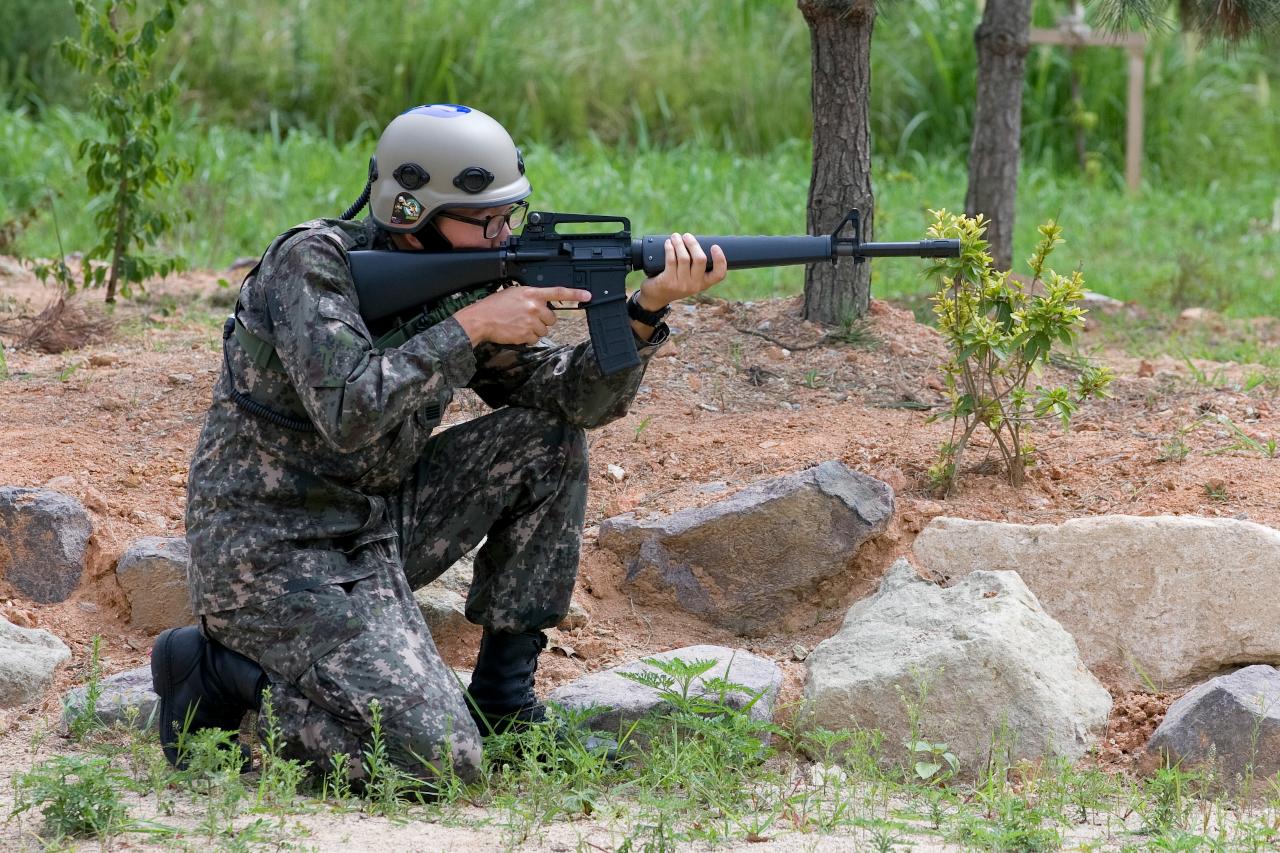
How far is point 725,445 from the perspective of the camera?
421cm

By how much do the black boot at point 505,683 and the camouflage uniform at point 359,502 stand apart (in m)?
0.04

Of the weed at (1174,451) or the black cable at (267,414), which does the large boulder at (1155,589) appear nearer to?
the weed at (1174,451)

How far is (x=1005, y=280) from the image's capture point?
3.70 m

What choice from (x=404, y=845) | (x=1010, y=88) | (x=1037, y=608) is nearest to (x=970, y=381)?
(x=1037, y=608)

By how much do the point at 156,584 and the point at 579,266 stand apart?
1333mm

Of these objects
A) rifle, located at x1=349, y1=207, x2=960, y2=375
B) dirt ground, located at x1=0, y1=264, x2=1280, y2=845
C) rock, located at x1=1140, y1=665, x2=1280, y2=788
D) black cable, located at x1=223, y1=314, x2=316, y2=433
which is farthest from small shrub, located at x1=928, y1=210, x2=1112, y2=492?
black cable, located at x1=223, y1=314, x2=316, y2=433

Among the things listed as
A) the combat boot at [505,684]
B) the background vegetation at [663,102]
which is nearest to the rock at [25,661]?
the combat boot at [505,684]

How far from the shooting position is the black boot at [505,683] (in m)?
3.15

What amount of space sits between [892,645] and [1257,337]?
3476 mm

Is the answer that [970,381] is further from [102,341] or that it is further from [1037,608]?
[102,341]

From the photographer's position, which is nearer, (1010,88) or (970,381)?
(970,381)

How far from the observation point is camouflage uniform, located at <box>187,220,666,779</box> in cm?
284

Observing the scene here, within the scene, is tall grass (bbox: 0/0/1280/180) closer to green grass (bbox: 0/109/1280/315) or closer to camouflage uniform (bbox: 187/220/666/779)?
green grass (bbox: 0/109/1280/315)

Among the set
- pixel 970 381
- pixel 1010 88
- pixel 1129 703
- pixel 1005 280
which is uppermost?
pixel 1010 88
